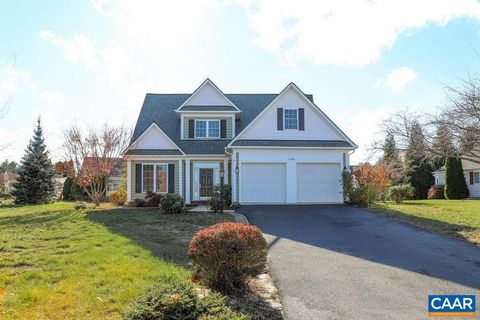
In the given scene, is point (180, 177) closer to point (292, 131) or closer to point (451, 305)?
point (292, 131)

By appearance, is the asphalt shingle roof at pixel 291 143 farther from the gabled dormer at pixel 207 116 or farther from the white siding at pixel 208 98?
the white siding at pixel 208 98

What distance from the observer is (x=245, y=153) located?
808 inches

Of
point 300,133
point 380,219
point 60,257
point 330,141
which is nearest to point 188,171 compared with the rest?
point 300,133

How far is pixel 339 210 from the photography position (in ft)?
57.9

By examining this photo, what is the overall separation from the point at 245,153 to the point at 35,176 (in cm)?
1749

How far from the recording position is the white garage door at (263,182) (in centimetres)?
2055

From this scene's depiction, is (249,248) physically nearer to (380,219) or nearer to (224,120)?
(380,219)

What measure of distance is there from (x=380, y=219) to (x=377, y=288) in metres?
9.30

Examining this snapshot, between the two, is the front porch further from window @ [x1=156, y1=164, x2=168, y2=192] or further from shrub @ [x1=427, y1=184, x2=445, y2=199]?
shrub @ [x1=427, y1=184, x2=445, y2=199]

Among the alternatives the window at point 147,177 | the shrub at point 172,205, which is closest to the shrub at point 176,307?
the shrub at point 172,205

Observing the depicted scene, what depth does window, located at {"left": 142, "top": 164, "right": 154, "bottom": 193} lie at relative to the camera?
2222cm

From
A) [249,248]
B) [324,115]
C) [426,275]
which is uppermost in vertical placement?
[324,115]

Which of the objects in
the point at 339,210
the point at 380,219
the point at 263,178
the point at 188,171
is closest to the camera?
the point at 380,219

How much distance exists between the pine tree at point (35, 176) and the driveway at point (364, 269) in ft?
70.5
